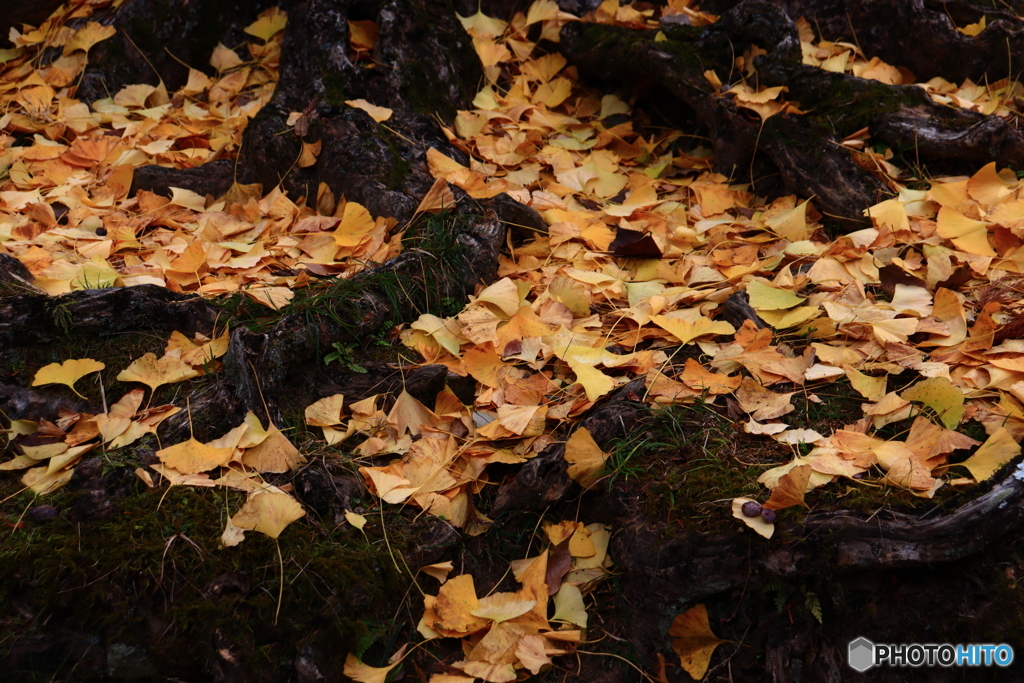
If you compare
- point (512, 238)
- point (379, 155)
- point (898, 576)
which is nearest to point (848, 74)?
point (512, 238)

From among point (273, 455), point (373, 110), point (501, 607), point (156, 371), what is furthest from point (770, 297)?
point (156, 371)

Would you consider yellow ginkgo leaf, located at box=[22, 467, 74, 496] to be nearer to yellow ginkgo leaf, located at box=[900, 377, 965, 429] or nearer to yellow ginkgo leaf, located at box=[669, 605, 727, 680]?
yellow ginkgo leaf, located at box=[669, 605, 727, 680]

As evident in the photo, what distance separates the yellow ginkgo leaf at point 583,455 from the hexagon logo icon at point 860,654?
25.8 inches

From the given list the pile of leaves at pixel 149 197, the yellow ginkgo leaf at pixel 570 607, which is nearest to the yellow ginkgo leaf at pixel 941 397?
the yellow ginkgo leaf at pixel 570 607

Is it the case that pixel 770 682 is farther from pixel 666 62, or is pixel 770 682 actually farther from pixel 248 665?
pixel 666 62

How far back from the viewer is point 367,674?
1.67 metres

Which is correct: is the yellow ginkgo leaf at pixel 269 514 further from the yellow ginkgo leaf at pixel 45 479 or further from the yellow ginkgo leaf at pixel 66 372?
the yellow ginkgo leaf at pixel 66 372

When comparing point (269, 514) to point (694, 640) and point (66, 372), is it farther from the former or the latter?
→ point (694, 640)

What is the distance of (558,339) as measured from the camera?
227 cm

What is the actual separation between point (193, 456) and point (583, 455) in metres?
0.98

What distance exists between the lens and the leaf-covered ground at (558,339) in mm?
1762

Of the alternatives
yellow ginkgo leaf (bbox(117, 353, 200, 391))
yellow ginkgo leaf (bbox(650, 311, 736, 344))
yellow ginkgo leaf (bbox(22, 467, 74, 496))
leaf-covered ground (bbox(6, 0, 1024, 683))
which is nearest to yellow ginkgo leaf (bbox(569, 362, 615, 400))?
leaf-covered ground (bbox(6, 0, 1024, 683))

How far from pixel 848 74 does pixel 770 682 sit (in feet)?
8.21

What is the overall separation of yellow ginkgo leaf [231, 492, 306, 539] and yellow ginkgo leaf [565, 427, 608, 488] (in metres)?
0.65
